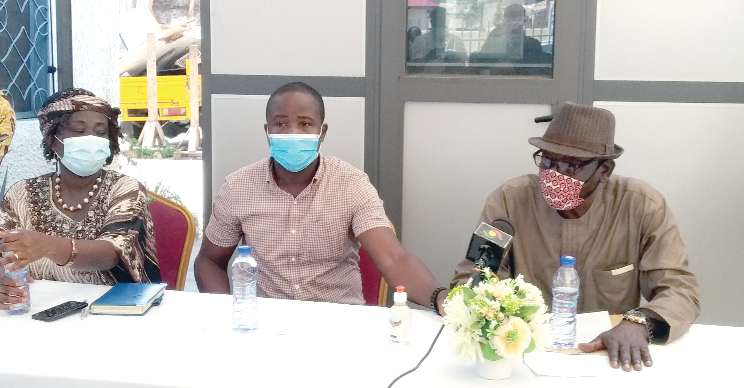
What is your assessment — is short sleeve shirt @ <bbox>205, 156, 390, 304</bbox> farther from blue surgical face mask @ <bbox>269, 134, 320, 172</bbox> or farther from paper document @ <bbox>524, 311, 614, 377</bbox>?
paper document @ <bbox>524, 311, 614, 377</bbox>

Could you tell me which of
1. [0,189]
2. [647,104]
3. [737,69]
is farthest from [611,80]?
[0,189]

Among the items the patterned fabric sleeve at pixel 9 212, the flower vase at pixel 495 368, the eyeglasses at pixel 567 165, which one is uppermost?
the eyeglasses at pixel 567 165

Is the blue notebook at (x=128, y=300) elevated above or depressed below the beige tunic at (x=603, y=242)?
below

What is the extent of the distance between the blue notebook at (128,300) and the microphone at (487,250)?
986 millimetres

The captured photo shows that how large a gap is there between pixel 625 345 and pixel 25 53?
147 inches

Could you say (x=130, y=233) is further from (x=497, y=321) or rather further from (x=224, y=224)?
(x=497, y=321)

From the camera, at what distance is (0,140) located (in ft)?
9.21

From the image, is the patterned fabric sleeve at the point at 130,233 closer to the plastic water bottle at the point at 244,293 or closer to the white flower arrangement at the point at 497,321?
the plastic water bottle at the point at 244,293

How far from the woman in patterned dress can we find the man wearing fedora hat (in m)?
1.17

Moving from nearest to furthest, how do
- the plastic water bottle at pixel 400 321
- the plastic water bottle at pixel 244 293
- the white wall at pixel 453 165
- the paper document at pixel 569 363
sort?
the paper document at pixel 569 363
the plastic water bottle at pixel 400 321
the plastic water bottle at pixel 244 293
the white wall at pixel 453 165

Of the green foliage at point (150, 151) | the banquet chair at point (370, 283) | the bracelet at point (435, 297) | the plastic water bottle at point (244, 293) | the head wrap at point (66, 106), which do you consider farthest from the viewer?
the green foliage at point (150, 151)

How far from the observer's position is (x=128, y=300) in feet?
6.48

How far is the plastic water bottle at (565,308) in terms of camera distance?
179cm

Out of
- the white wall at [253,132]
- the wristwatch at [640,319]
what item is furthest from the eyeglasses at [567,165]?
the white wall at [253,132]
